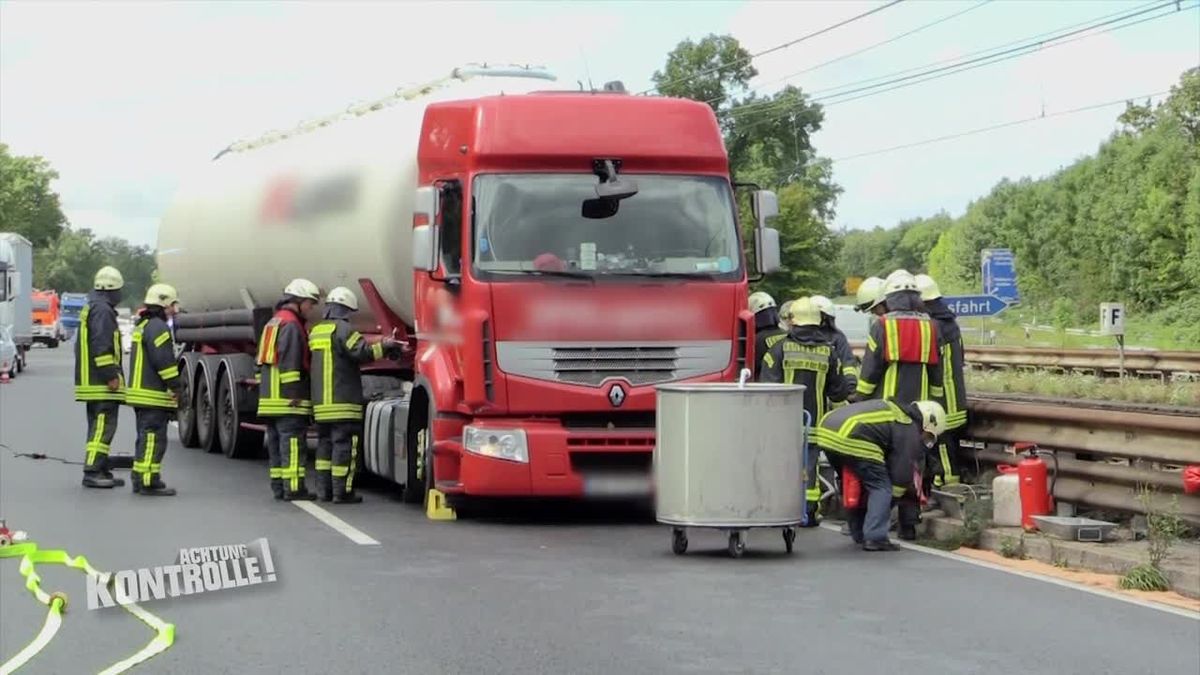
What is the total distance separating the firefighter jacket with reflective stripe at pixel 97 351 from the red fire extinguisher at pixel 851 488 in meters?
6.88

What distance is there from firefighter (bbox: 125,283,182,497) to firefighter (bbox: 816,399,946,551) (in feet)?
20.1

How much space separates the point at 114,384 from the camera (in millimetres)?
15656

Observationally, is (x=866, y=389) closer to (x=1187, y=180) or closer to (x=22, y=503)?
(x=22, y=503)

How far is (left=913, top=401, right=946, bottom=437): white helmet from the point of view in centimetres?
1250

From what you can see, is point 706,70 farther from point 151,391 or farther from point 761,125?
point 151,391

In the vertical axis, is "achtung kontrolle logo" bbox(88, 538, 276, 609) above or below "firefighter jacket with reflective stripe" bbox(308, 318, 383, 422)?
below

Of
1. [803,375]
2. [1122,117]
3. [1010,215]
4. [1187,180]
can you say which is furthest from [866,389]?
[1010,215]

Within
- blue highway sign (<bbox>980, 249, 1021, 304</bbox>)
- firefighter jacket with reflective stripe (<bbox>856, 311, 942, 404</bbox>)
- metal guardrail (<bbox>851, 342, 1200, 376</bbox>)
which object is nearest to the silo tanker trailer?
firefighter jacket with reflective stripe (<bbox>856, 311, 942, 404</bbox>)

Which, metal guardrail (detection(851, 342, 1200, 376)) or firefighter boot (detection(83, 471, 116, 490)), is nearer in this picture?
firefighter boot (detection(83, 471, 116, 490))

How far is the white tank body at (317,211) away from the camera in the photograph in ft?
49.2

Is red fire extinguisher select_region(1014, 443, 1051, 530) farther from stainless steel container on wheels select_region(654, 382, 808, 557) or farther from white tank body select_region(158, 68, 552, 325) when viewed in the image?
white tank body select_region(158, 68, 552, 325)

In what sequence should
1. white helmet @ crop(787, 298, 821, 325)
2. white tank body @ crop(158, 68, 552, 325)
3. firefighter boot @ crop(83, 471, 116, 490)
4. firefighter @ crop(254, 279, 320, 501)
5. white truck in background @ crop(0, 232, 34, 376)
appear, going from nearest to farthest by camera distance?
white helmet @ crop(787, 298, 821, 325) → white tank body @ crop(158, 68, 552, 325) → firefighter @ crop(254, 279, 320, 501) → firefighter boot @ crop(83, 471, 116, 490) → white truck in background @ crop(0, 232, 34, 376)

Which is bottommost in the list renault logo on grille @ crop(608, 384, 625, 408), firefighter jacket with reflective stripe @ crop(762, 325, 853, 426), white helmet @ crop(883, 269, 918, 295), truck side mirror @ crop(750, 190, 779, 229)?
renault logo on grille @ crop(608, 384, 625, 408)

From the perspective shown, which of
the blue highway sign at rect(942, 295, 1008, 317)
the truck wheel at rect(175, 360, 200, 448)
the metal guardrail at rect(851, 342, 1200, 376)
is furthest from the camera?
the metal guardrail at rect(851, 342, 1200, 376)
